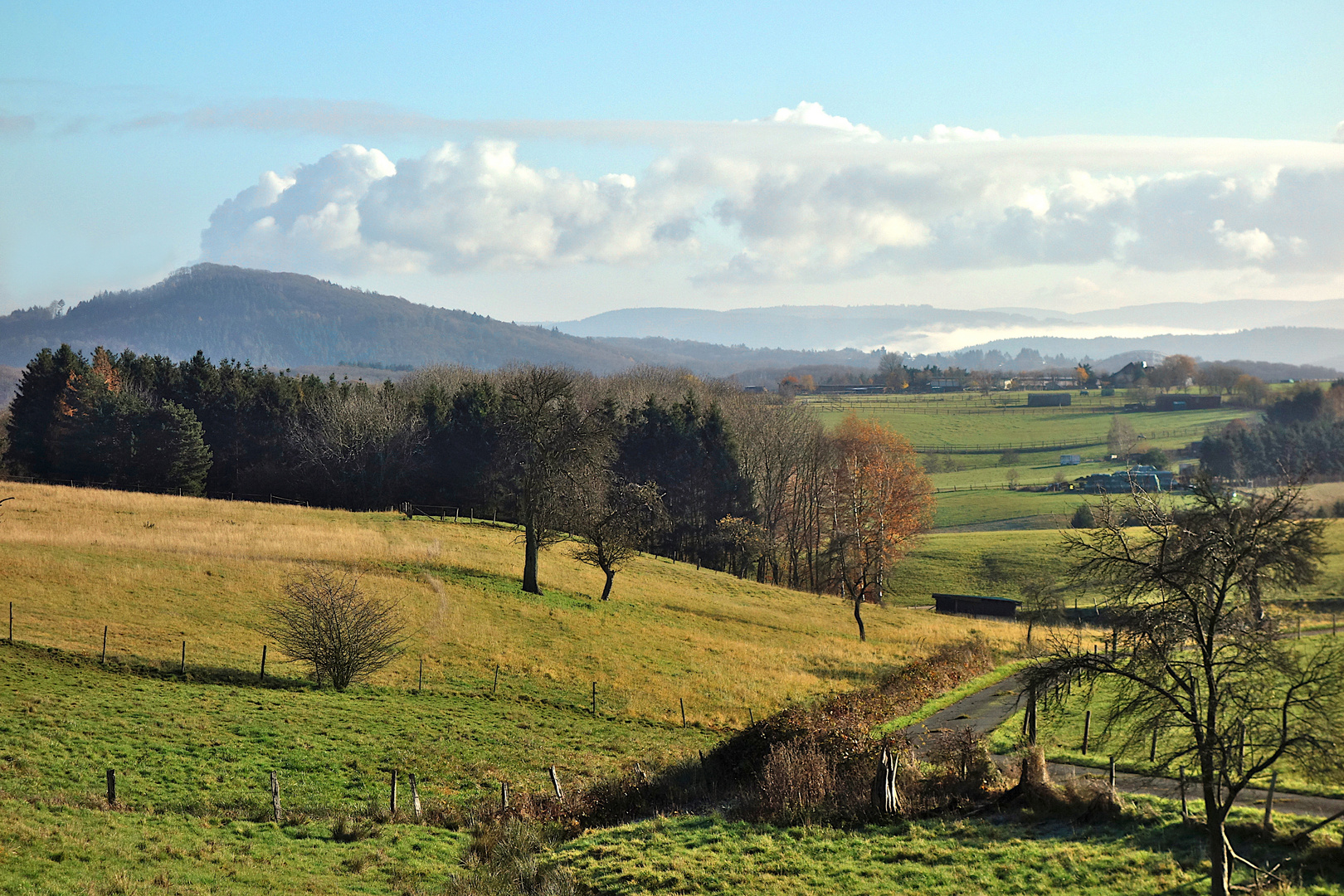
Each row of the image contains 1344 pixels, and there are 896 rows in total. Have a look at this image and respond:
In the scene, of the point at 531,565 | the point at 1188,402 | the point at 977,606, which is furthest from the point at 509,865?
the point at 1188,402

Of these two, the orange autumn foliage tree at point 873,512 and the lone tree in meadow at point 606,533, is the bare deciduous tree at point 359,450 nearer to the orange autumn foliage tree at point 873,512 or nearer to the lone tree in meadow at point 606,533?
the lone tree in meadow at point 606,533

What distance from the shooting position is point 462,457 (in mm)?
85938

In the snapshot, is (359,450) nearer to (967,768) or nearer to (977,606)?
(977,606)

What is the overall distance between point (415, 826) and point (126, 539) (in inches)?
1388

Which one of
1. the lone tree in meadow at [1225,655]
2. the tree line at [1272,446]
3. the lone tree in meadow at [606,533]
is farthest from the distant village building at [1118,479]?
the lone tree in meadow at [1225,655]

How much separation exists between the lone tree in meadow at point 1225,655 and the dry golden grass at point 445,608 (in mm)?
20418

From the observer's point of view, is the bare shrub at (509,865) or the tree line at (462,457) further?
the tree line at (462,457)

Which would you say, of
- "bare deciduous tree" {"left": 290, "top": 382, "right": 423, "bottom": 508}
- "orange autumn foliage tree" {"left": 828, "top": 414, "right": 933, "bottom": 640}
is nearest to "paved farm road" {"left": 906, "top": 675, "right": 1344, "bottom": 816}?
"orange autumn foliage tree" {"left": 828, "top": 414, "right": 933, "bottom": 640}

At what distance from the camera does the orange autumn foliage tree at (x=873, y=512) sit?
231 ft

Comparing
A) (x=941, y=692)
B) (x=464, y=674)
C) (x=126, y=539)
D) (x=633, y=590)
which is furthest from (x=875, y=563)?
(x=126, y=539)

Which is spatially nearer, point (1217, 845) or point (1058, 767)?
point (1217, 845)

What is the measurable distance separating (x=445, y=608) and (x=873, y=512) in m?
39.1

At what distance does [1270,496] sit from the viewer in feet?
54.9

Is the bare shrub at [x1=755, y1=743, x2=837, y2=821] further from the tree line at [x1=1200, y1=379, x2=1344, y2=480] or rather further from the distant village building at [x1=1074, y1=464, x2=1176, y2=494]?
the tree line at [x1=1200, y1=379, x2=1344, y2=480]
